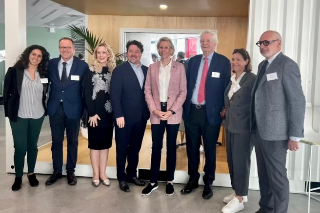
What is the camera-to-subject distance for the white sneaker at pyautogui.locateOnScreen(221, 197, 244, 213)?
3016 millimetres

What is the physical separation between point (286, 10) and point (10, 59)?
3354 mm

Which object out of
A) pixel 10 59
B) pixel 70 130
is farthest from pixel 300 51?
pixel 10 59

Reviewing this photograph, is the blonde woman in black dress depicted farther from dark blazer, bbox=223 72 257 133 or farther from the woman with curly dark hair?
dark blazer, bbox=223 72 257 133

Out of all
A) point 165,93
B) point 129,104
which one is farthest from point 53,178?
Answer: point 165,93

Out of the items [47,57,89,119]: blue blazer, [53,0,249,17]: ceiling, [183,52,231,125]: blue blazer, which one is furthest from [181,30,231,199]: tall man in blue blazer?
[53,0,249,17]: ceiling

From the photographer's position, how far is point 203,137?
334 centimetres

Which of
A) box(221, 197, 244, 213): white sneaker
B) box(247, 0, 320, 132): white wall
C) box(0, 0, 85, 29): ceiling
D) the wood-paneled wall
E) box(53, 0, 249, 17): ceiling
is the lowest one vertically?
box(221, 197, 244, 213): white sneaker

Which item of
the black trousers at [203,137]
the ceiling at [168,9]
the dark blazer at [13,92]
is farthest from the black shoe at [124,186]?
the ceiling at [168,9]

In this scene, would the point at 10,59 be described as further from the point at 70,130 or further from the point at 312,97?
the point at 312,97

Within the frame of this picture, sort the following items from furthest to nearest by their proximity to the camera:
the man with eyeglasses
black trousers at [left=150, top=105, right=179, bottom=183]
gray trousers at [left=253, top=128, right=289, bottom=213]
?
black trousers at [left=150, top=105, right=179, bottom=183]
gray trousers at [left=253, top=128, right=289, bottom=213]
the man with eyeglasses

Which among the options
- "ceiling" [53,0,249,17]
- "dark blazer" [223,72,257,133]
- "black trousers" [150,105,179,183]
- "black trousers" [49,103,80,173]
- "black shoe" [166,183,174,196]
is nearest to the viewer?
"dark blazer" [223,72,257,133]

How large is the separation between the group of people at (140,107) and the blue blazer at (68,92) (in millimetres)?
11

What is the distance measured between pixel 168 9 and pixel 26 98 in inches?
148

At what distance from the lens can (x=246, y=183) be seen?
304 centimetres
